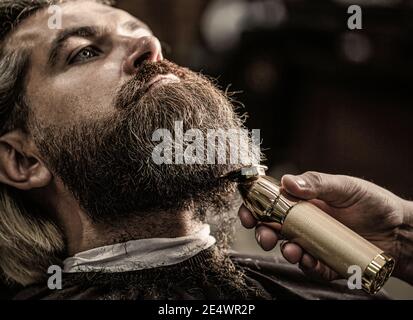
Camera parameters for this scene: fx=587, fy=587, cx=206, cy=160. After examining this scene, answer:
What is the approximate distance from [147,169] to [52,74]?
1.30 feet

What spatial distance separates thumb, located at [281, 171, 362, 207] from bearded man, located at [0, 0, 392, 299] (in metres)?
0.21

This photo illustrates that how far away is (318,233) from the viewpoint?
1.30 meters

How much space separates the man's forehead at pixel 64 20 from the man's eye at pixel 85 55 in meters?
0.08

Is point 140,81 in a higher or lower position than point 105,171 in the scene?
higher

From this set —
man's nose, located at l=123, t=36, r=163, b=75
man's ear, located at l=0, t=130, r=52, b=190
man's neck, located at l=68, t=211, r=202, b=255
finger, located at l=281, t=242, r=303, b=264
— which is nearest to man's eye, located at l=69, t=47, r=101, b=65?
man's nose, located at l=123, t=36, r=163, b=75

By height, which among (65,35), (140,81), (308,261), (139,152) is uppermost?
(65,35)

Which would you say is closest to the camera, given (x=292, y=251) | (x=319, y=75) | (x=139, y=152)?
(x=292, y=251)

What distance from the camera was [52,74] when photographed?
1638 mm

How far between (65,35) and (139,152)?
1.35ft

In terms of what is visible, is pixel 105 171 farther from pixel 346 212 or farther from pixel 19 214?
pixel 346 212

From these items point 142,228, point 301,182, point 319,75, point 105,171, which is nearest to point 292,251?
point 301,182

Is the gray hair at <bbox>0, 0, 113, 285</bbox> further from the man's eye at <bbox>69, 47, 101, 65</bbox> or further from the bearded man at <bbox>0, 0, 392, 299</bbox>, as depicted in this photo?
the man's eye at <bbox>69, 47, 101, 65</bbox>
